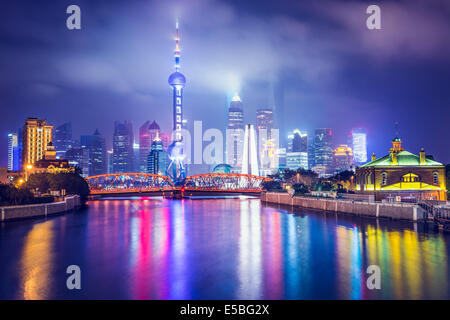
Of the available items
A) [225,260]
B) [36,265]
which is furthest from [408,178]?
[36,265]

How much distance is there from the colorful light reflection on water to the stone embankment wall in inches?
84.7

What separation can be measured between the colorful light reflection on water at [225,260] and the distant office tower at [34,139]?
4008 inches

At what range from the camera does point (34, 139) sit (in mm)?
151875

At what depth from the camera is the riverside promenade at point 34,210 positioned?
59081 mm

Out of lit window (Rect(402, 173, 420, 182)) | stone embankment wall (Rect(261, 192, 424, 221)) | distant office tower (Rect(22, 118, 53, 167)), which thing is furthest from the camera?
distant office tower (Rect(22, 118, 53, 167))

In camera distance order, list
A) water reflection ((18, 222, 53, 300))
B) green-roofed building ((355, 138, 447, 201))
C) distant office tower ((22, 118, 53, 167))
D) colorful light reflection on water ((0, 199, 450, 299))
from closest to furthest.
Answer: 1. water reflection ((18, 222, 53, 300))
2. colorful light reflection on water ((0, 199, 450, 299))
3. green-roofed building ((355, 138, 447, 201))
4. distant office tower ((22, 118, 53, 167))

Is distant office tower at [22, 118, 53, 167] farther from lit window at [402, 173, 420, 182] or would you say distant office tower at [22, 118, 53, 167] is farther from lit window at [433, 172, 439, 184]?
lit window at [433, 172, 439, 184]

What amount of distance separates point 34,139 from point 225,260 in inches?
5437

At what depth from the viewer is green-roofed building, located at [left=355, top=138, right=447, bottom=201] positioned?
2704 inches

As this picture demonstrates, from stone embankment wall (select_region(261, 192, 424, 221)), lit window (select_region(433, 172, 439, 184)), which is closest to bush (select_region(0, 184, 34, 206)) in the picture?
stone embankment wall (select_region(261, 192, 424, 221))

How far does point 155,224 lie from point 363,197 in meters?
37.3
